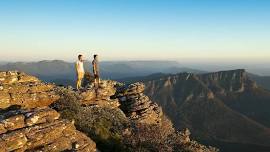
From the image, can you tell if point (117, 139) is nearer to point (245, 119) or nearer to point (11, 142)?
point (11, 142)

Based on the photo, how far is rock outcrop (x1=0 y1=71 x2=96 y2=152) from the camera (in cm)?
1720

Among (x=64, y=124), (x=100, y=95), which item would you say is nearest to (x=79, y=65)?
(x=100, y=95)

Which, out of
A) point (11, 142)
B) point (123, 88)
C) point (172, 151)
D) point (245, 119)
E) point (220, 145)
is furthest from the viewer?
point (245, 119)

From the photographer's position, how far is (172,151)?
25.4 metres

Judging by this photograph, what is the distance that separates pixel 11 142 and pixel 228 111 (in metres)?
189

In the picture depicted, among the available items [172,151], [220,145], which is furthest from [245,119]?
[172,151]

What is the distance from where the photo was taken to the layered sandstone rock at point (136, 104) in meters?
39.5

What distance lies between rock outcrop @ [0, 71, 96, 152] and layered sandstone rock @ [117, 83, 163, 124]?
17.0m

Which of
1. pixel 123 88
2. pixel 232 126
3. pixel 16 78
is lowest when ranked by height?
pixel 232 126

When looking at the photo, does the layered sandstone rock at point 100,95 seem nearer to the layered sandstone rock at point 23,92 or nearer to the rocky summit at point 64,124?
the rocky summit at point 64,124

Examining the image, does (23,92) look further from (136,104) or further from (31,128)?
(136,104)

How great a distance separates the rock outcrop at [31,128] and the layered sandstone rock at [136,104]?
17.0m

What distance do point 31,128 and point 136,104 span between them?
2280cm

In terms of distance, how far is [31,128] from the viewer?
58.8 ft
